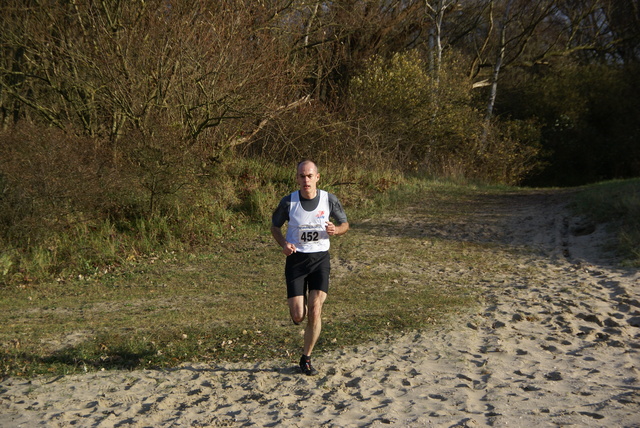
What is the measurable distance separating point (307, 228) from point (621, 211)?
32.1ft

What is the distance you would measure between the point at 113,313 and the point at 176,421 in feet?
12.7

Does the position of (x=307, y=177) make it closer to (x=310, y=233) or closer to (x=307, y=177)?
(x=307, y=177)

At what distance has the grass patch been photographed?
11.0m

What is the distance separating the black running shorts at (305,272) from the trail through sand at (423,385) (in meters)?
0.84

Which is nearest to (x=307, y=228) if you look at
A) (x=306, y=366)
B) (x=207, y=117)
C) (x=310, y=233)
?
(x=310, y=233)

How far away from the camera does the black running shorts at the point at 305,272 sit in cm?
572

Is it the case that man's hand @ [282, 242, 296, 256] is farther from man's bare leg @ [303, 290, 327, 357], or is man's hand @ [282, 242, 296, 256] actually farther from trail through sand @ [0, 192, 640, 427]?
trail through sand @ [0, 192, 640, 427]

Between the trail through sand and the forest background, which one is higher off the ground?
the forest background

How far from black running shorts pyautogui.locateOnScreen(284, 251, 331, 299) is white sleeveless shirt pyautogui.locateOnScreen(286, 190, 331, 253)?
0.22ft

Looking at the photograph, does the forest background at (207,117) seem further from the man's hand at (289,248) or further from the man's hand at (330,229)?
the man's hand at (330,229)

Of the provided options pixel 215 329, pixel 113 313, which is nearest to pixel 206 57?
pixel 113 313

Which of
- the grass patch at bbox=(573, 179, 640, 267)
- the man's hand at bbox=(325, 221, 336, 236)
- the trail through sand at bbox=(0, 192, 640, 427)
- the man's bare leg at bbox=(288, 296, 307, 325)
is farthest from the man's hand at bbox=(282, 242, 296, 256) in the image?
the grass patch at bbox=(573, 179, 640, 267)

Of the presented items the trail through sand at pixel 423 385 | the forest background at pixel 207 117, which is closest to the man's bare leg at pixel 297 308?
the trail through sand at pixel 423 385

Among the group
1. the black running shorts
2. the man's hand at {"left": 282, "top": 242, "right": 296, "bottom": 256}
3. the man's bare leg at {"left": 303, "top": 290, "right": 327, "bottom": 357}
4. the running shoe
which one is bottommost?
the running shoe
